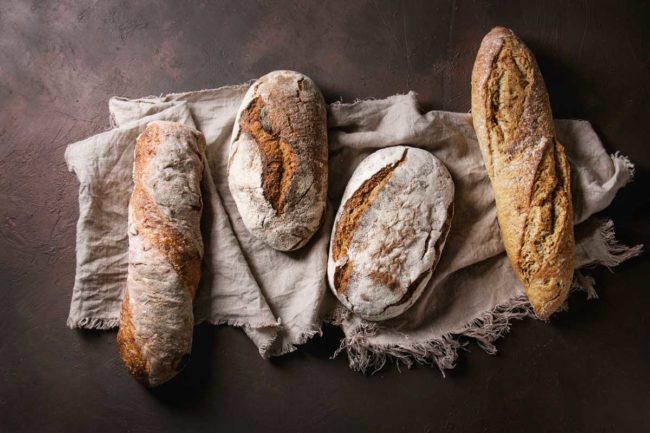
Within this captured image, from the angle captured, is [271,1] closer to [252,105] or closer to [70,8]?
[252,105]

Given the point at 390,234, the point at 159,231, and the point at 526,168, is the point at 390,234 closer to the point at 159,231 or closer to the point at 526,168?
the point at 526,168

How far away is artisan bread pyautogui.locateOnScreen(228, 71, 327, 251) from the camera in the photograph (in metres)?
1.81

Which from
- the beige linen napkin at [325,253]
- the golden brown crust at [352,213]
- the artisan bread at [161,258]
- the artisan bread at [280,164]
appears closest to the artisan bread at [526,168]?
the beige linen napkin at [325,253]

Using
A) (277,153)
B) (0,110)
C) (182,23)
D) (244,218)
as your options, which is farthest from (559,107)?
(0,110)

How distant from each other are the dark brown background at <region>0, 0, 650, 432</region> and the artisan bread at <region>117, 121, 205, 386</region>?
0.18m

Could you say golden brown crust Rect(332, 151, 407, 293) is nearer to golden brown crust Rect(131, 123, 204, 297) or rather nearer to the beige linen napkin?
the beige linen napkin

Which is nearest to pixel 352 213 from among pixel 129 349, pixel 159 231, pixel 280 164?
pixel 280 164

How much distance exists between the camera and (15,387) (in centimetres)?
194

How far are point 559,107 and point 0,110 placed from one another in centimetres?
209

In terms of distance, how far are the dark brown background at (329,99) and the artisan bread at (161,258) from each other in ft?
0.60

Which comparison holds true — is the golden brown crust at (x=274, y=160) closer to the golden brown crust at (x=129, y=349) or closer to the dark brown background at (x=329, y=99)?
the dark brown background at (x=329, y=99)

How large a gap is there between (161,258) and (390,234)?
729 mm

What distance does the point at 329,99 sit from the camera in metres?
2.08

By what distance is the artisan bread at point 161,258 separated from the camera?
1.75 m
